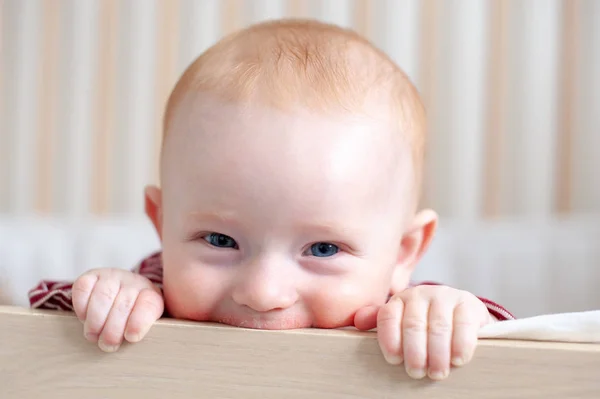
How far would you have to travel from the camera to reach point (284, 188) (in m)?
0.75

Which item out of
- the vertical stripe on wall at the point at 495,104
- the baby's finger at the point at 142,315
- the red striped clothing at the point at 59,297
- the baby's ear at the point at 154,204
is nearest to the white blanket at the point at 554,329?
the red striped clothing at the point at 59,297

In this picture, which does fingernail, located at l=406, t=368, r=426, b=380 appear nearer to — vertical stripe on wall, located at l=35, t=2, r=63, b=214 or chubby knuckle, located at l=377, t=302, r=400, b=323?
chubby knuckle, located at l=377, t=302, r=400, b=323

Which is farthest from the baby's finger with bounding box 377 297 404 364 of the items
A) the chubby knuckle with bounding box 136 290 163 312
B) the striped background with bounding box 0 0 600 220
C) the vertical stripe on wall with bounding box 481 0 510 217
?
the vertical stripe on wall with bounding box 481 0 510 217

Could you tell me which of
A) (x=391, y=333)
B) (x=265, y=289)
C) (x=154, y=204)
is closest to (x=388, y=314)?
(x=391, y=333)

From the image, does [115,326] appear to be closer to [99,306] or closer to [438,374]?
[99,306]

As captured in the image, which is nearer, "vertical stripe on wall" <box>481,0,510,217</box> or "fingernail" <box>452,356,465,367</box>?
"fingernail" <box>452,356,465,367</box>

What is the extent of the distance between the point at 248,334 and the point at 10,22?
5.07 ft

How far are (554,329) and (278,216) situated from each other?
26 centimetres

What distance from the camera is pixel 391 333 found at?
25.3 inches

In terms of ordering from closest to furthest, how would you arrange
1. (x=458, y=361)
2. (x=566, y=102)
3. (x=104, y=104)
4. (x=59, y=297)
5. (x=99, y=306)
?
A: 1. (x=458, y=361)
2. (x=99, y=306)
3. (x=59, y=297)
4. (x=566, y=102)
5. (x=104, y=104)

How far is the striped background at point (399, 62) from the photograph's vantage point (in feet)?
5.52

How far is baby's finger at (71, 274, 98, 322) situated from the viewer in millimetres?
730

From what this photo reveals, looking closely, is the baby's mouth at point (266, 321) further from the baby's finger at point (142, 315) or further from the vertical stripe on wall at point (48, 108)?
the vertical stripe on wall at point (48, 108)

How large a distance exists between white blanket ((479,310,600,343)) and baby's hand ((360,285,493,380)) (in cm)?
2
